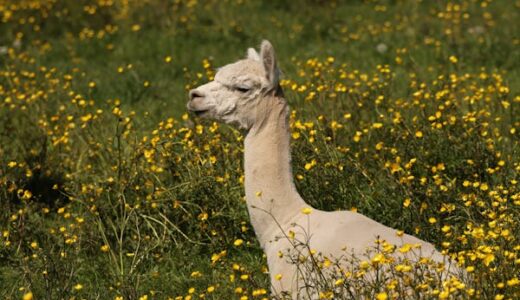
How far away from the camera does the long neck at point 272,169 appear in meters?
5.09

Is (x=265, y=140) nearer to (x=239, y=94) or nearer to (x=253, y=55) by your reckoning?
(x=239, y=94)

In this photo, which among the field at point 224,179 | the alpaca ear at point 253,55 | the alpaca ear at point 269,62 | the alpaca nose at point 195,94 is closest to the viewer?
the alpaca ear at point 269,62

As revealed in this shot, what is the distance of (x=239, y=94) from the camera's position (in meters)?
5.11

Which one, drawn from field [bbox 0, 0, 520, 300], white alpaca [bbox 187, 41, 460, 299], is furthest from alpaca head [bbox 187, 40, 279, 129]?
field [bbox 0, 0, 520, 300]

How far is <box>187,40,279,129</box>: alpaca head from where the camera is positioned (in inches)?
201

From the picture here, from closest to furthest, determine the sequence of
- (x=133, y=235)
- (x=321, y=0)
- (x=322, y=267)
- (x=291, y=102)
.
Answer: (x=322, y=267) < (x=133, y=235) < (x=291, y=102) < (x=321, y=0)

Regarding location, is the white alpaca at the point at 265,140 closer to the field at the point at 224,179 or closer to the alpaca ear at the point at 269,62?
the alpaca ear at the point at 269,62

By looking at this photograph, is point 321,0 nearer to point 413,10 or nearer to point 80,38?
point 413,10

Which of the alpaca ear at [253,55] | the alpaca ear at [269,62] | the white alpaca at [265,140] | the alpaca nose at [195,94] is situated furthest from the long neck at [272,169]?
the alpaca ear at [253,55]

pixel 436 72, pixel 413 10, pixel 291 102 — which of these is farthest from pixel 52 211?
Result: pixel 413 10

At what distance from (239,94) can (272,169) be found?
1.37 feet

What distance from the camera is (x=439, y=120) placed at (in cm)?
685

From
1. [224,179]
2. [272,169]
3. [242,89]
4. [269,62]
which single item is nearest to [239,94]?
[242,89]

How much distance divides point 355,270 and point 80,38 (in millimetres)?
8209
